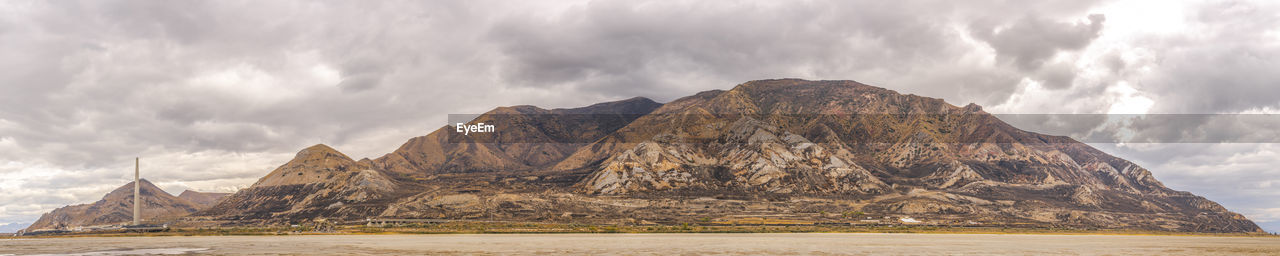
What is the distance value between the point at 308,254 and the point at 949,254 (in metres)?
87.4

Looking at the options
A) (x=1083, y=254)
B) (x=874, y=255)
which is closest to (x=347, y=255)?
(x=874, y=255)

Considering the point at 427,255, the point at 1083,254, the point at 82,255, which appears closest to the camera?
the point at 427,255

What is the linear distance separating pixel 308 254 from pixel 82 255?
3449 centimetres

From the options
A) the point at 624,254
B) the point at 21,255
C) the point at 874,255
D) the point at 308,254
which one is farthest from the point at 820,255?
the point at 21,255

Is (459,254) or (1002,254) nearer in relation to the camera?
(459,254)

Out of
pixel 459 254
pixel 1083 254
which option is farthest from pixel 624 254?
pixel 1083 254

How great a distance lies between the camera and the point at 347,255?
93.4 metres

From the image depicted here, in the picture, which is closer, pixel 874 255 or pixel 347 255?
pixel 347 255

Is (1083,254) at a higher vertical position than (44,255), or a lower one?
lower

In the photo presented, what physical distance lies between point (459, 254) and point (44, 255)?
59.4 m

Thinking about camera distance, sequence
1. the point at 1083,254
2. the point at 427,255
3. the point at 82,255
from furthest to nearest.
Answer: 1. the point at 1083,254
2. the point at 82,255
3. the point at 427,255

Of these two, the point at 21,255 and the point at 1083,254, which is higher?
the point at 21,255

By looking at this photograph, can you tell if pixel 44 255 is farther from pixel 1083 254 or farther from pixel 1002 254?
pixel 1083 254

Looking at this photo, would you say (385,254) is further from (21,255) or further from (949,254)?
(949,254)
